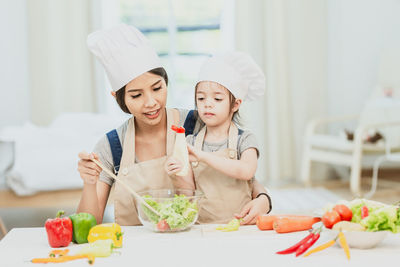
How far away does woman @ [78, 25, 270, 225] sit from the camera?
5.78 ft

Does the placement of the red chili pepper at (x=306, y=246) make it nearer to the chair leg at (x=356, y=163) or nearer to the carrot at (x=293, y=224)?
the carrot at (x=293, y=224)

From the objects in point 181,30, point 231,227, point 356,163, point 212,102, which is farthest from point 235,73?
point 181,30

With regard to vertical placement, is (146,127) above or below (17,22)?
below

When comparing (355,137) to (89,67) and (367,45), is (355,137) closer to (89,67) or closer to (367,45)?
(367,45)

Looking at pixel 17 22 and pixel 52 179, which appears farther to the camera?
pixel 17 22

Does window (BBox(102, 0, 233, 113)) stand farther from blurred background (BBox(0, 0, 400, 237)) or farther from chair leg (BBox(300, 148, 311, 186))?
chair leg (BBox(300, 148, 311, 186))

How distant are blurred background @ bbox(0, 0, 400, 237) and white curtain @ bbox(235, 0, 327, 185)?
0.01 meters

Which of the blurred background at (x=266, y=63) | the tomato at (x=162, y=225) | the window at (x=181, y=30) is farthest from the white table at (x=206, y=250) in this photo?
the window at (x=181, y=30)

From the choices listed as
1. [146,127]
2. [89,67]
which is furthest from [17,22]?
[146,127]

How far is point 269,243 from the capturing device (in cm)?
149

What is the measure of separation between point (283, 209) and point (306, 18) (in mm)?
2327

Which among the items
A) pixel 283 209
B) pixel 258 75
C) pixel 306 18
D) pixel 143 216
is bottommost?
pixel 283 209

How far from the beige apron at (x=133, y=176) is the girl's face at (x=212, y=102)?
0.52ft

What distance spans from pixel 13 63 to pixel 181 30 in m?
1.82
